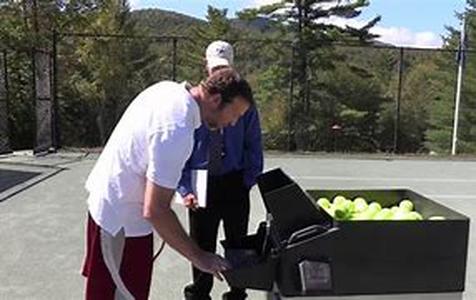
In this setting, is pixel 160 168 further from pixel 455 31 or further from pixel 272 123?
pixel 455 31

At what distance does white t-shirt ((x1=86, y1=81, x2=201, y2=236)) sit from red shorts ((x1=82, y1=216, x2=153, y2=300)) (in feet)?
0.17

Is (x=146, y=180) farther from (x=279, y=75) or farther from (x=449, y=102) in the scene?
(x=449, y=102)

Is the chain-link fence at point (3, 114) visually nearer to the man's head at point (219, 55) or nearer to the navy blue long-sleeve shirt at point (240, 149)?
the navy blue long-sleeve shirt at point (240, 149)

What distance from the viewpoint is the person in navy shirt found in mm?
3748

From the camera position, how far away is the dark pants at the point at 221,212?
152 inches

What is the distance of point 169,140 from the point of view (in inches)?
87.6

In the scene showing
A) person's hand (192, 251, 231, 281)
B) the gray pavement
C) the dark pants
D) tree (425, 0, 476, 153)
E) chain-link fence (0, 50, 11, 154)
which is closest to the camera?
person's hand (192, 251, 231, 281)

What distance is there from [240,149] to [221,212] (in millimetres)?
386

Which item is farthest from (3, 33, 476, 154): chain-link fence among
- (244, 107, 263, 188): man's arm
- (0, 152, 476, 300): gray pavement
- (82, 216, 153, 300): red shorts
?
(82, 216, 153, 300): red shorts

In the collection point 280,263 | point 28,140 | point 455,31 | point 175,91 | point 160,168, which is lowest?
point 28,140

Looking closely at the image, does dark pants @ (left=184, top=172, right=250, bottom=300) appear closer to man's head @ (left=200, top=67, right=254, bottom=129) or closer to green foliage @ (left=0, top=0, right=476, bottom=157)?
man's head @ (left=200, top=67, right=254, bottom=129)

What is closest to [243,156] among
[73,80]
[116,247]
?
[116,247]

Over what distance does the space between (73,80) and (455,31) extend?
21.3 m

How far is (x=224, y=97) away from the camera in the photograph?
2.26 meters
